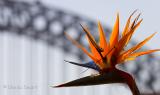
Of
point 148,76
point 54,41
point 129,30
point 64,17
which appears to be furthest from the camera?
point 148,76

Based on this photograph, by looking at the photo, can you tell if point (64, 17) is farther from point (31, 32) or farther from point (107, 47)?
point (107, 47)

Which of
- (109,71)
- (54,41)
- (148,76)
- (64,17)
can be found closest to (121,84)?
(109,71)

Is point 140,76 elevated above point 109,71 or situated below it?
above

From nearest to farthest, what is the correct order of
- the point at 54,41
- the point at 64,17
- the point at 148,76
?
1. the point at 64,17
2. the point at 54,41
3. the point at 148,76

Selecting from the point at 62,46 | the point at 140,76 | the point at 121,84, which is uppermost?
the point at 62,46

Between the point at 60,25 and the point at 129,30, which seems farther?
the point at 60,25

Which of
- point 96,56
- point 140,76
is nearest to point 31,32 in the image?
point 140,76
